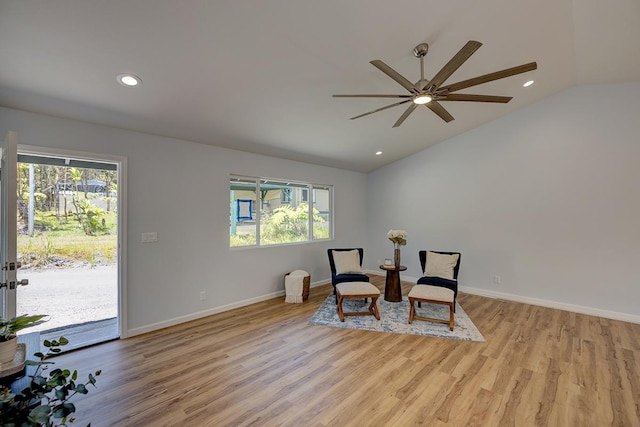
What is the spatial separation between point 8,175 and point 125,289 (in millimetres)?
1690

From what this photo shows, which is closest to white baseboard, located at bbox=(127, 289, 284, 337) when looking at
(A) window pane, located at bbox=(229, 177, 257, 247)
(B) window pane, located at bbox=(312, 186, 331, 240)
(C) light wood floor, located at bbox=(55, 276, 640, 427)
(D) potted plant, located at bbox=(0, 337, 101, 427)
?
(C) light wood floor, located at bbox=(55, 276, 640, 427)

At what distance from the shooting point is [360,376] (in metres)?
2.46

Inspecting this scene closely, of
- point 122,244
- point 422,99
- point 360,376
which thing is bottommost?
point 360,376

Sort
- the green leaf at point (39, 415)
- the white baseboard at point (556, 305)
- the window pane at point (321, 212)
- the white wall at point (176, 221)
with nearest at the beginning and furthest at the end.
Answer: the green leaf at point (39, 415) < the white wall at point (176, 221) < the white baseboard at point (556, 305) < the window pane at point (321, 212)

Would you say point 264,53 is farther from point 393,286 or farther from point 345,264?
point 393,286

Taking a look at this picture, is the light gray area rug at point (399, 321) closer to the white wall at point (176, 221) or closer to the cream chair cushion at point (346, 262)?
the cream chair cushion at point (346, 262)

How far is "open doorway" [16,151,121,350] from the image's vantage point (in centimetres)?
357

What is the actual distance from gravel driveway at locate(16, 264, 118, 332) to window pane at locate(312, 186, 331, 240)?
3.41m

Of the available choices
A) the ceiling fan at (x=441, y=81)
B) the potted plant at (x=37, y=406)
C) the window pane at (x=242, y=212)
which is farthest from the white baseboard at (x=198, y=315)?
the ceiling fan at (x=441, y=81)

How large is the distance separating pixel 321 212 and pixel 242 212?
6.26 feet

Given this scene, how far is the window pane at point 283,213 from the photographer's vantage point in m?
4.77

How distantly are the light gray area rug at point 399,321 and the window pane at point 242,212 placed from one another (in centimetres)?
166

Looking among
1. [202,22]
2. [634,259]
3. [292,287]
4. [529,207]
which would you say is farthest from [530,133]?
[202,22]

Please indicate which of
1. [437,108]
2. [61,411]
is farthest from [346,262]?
[61,411]
